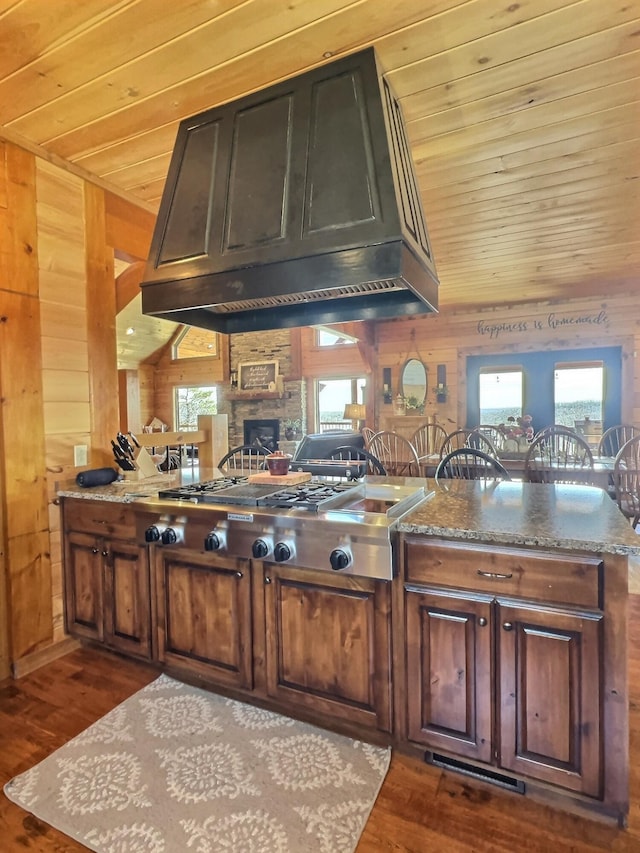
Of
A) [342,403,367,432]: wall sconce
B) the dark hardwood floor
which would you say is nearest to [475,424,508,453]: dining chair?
[342,403,367,432]: wall sconce

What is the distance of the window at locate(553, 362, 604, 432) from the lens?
5973 mm

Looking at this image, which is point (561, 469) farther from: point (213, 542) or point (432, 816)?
point (213, 542)

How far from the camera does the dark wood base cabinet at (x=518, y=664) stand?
1.36 metres

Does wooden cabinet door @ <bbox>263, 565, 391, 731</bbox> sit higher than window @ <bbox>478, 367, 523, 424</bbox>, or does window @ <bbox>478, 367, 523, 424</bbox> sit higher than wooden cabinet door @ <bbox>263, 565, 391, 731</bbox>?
window @ <bbox>478, 367, 523, 424</bbox>

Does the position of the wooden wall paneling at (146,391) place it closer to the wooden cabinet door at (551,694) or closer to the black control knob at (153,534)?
the black control knob at (153,534)

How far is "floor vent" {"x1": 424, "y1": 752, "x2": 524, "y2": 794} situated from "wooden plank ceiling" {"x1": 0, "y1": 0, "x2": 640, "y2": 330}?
8.48 feet

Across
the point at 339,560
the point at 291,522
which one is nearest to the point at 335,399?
the point at 291,522

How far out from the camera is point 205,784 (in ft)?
5.25

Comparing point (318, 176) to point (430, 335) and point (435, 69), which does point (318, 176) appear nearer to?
point (435, 69)

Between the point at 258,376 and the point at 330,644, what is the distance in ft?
25.1

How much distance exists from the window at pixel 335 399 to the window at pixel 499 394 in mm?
2230

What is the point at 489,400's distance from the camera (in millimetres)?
6555

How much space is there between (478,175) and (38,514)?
123 inches

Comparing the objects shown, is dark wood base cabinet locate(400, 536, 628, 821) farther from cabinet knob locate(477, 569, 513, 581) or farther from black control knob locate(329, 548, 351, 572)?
black control knob locate(329, 548, 351, 572)
